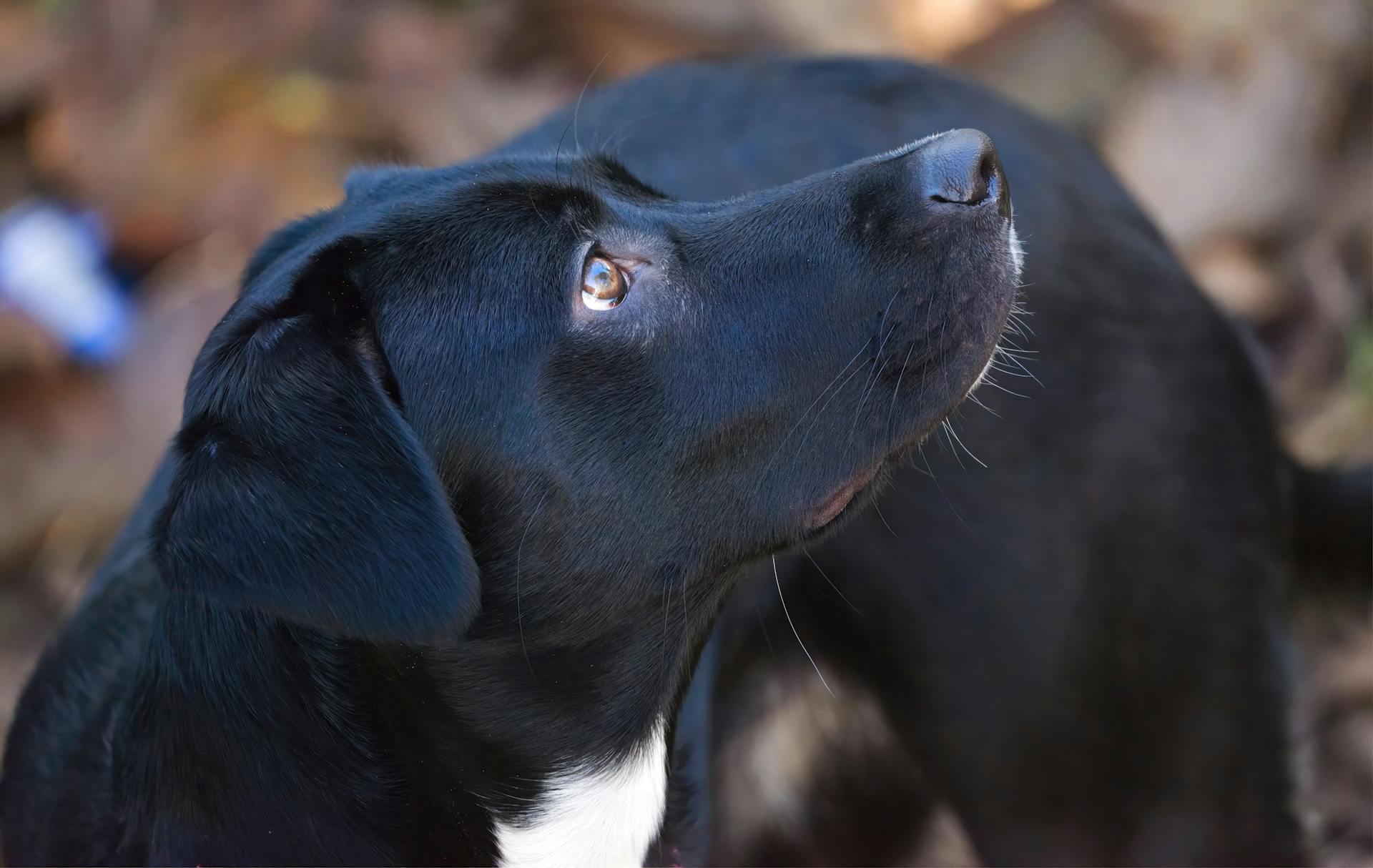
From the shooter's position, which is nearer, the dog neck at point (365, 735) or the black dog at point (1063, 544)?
the dog neck at point (365, 735)

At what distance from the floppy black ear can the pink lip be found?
55cm

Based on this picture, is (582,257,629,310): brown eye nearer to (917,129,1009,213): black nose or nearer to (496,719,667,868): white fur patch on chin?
(917,129,1009,213): black nose

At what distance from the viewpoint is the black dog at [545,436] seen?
1827mm

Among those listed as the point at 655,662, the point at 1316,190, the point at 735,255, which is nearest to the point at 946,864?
the point at 655,662

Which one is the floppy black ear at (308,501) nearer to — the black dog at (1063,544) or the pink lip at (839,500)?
the pink lip at (839,500)

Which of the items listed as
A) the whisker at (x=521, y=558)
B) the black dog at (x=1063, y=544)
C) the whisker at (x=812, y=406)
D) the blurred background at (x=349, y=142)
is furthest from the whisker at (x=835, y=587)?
the blurred background at (x=349, y=142)

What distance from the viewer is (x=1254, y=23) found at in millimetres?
4195

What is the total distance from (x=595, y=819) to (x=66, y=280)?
9.70ft

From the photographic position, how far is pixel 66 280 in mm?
4113

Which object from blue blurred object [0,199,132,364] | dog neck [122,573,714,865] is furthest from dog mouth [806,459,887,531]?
blue blurred object [0,199,132,364]

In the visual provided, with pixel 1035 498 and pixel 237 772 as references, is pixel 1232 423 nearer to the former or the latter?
pixel 1035 498

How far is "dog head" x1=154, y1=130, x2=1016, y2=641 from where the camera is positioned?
182 cm

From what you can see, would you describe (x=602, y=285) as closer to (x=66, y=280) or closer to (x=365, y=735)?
(x=365, y=735)

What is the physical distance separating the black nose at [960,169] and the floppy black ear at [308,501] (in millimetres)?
806
